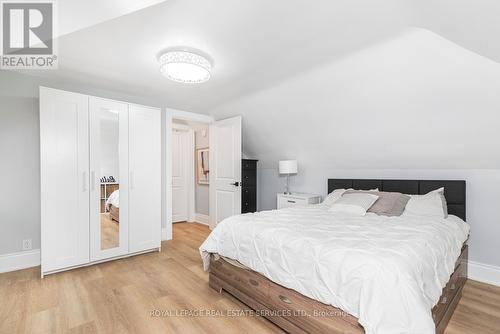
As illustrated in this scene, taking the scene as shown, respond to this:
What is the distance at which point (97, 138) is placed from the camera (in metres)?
2.92

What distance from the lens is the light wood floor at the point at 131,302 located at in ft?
5.83

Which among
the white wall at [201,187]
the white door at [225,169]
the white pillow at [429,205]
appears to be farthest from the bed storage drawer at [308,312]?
the white wall at [201,187]

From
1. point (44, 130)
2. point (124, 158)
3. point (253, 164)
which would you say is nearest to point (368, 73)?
point (253, 164)

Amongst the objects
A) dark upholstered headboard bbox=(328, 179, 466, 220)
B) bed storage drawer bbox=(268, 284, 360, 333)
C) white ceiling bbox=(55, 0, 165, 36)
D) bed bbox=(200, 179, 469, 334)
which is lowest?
bed storage drawer bbox=(268, 284, 360, 333)

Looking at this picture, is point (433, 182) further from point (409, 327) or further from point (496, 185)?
point (409, 327)

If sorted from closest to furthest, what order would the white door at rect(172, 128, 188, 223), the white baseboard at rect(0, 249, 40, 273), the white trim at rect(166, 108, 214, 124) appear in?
1. the white baseboard at rect(0, 249, 40, 273)
2. the white trim at rect(166, 108, 214, 124)
3. the white door at rect(172, 128, 188, 223)

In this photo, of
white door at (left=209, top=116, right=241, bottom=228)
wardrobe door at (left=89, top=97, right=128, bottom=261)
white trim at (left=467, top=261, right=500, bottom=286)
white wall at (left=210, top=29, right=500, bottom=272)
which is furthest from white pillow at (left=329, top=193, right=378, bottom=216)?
wardrobe door at (left=89, top=97, right=128, bottom=261)

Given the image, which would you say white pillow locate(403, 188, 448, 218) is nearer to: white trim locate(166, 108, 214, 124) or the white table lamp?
the white table lamp

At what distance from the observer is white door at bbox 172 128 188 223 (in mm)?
5219

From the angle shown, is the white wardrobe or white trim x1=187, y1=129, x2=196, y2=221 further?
white trim x1=187, y1=129, x2=196, y2=221

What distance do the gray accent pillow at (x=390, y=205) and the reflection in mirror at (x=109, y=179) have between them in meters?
3.11

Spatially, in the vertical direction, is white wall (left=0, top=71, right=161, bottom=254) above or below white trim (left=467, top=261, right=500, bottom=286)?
above

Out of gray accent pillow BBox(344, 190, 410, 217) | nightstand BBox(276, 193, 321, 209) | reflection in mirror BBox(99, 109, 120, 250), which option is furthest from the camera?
nightstand BBox(276, 193, 321, 209)

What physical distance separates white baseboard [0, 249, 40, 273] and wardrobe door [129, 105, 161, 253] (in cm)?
106
